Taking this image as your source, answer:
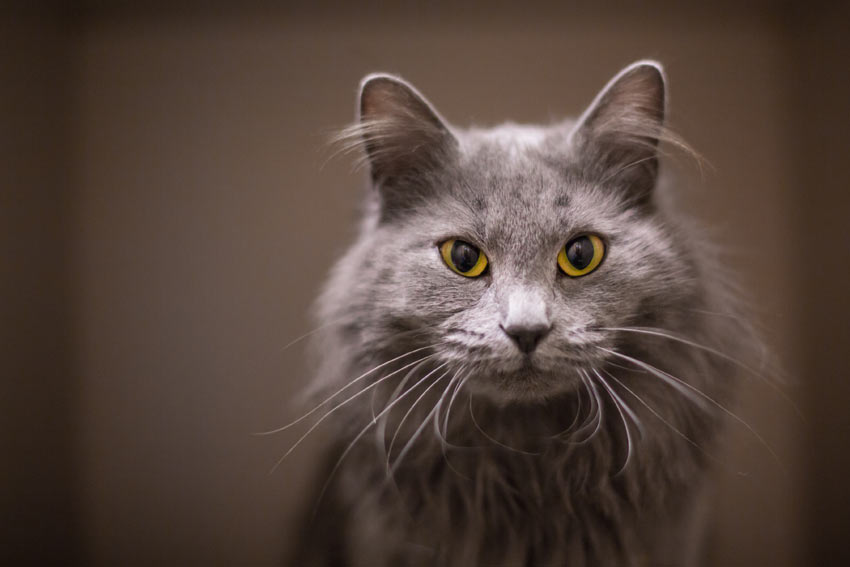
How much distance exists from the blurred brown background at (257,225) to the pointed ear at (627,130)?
454 mm

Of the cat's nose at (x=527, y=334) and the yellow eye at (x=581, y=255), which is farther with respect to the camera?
the yellow eye at (x=581, y=255)

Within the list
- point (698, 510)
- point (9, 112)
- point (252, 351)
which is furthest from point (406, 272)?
point (9, 112)

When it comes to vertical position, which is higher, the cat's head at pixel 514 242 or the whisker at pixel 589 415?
the cat's head at pixel 514 242

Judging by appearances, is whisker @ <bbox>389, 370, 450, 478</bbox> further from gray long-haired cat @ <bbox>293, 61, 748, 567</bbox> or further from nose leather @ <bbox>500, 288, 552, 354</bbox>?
nose leather @ <bbox>500, 288, 552, 354</bbox>

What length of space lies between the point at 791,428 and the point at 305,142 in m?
1.47

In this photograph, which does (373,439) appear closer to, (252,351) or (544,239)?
(544,239)

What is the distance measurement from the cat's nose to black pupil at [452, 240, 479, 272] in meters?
0.15

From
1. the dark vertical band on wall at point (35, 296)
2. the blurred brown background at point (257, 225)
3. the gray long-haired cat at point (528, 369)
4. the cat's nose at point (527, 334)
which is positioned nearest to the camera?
the cat's nose at point (527, 334)

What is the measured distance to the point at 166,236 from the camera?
5.08ft

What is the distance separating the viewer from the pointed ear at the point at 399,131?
94 cm

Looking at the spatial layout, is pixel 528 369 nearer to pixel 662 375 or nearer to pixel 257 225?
pixel 662 375

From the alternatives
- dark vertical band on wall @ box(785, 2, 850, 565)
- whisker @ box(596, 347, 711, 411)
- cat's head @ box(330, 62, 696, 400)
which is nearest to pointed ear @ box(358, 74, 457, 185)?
cat's head @ box(330, 62, 696, 400)

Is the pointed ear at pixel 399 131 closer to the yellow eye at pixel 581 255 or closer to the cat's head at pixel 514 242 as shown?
the cat's head at pixel 514 242

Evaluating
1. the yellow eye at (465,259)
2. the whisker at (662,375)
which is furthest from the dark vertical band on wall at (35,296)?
the whisker at (662,375)
